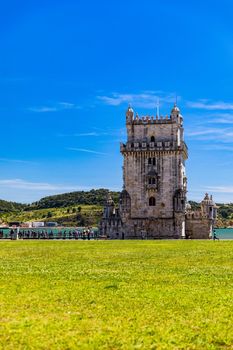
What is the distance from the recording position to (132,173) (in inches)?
3430

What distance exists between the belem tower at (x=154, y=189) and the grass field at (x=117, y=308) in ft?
197

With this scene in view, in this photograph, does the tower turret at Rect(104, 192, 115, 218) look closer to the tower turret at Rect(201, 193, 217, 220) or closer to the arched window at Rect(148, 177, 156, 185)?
the arched window at Rect(148, 177, 156, 185)

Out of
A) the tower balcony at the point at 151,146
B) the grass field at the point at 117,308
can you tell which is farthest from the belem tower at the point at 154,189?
the grass field at the point at 117,308

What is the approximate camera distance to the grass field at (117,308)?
1194 centimetres

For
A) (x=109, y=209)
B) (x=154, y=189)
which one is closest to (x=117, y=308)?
(x=154, y=189)

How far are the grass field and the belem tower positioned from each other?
6017cm

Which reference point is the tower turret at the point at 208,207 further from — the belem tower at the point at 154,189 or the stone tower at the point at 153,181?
the stone tower at the point at 153,181

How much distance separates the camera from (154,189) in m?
85.9

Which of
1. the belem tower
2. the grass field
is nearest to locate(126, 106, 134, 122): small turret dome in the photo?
the belem tower

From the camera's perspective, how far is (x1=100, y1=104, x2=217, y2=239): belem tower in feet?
281

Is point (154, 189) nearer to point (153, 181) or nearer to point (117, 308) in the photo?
point (153, 181)

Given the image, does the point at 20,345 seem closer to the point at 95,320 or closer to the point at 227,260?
the point at 95,320

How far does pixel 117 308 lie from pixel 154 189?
7055cm

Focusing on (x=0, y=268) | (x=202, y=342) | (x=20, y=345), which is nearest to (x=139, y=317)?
(x=202, y=342)
